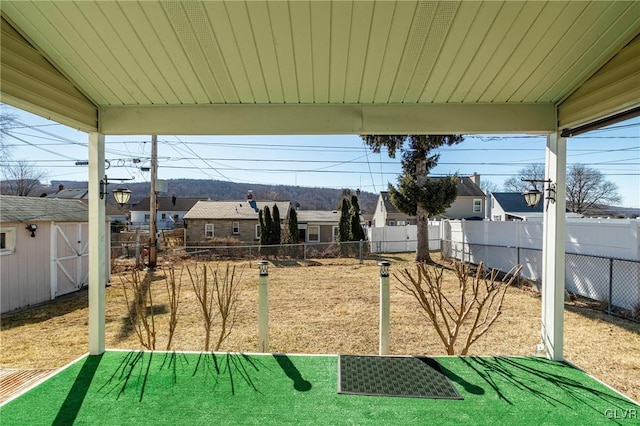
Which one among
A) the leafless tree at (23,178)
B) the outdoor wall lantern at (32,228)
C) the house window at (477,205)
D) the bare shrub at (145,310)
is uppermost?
the leafless tree at (23,178)

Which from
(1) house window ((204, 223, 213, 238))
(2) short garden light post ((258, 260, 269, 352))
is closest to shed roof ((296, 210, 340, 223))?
(1) house window ((204, 223, 213, 238))

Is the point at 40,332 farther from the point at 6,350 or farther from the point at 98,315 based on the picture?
the point at 98,315

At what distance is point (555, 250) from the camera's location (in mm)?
2869

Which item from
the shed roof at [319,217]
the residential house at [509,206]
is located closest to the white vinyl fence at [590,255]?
the shed roof at [319,217]

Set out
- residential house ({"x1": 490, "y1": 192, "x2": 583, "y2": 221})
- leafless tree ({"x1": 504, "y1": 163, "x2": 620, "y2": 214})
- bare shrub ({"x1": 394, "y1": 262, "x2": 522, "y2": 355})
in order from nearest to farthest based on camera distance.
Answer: bare shrub ({"x1": 394, "y1": 262, "x2": 522, "y2": 355}) → residential house ({"x1": 490, "y1": 192, "x2": 583, "y2": 221}) → leafless tree ({"x1": 504, "y1": 163, "x2": 620, "y2": 214})

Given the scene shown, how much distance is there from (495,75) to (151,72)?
261 centimetres

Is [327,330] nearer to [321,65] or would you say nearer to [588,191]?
[321,65]

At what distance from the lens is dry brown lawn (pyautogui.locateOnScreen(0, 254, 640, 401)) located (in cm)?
394

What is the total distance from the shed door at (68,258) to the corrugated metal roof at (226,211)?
1025cm

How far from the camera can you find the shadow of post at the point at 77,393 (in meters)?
2.04

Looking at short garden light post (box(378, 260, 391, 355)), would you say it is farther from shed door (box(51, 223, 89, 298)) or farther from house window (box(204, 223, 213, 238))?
house window (box(204, 223, 213, 238))

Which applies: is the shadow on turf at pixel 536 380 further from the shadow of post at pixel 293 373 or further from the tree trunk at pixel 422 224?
the tree trunk at pixel 422 224

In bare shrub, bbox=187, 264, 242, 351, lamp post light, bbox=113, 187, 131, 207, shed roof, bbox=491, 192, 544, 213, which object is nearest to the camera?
bare shrub, bbox=187, 264, 242, 351

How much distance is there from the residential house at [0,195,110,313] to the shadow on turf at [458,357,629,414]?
7.96 metres
